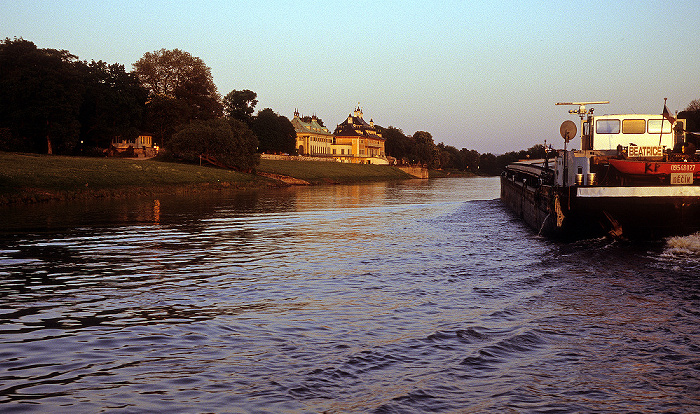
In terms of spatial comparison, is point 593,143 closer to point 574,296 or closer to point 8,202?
point 574,296

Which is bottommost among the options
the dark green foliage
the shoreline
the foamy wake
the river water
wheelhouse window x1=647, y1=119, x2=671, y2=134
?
the river water

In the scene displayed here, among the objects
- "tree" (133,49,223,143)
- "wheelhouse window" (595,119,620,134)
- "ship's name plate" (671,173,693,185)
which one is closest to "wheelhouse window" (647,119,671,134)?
"wheelhouse window" (595,119,620,134)

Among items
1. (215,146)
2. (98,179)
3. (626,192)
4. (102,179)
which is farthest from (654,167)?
(215,146)

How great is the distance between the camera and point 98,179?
52531 millimetres

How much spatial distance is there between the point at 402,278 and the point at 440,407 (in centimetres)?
818

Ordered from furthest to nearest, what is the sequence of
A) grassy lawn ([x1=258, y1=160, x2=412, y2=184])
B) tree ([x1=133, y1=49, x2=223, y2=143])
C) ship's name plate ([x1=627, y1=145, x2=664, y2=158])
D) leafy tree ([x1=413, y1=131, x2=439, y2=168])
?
leafy tree ([x1=413, y1=131, x2=439, y2=168]) < tree ([x1=133, y1=49, x2=223, y2=143]) < grassy lawn ([x1=258, y1=160, x2=412, y2=184]) < ship's name plate ([x1=627, y1=145, x2=664, y2=158])

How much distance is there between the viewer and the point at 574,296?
12.5m

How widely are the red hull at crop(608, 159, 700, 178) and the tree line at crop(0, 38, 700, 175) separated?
42686 millimetres

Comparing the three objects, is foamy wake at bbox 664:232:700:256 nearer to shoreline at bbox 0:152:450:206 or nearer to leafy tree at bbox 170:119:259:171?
shoreline at bbox 0:152:450:206

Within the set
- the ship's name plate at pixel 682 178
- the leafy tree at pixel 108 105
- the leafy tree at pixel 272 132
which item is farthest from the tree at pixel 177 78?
the ship's name plate at pixel 682 178

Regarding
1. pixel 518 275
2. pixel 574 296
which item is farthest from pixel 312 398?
pixel 518 275

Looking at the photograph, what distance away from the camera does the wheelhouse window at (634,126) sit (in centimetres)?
2452

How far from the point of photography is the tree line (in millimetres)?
78125

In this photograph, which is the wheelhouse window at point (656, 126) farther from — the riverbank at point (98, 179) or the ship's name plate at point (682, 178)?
the riverbank at point (98, 179)
